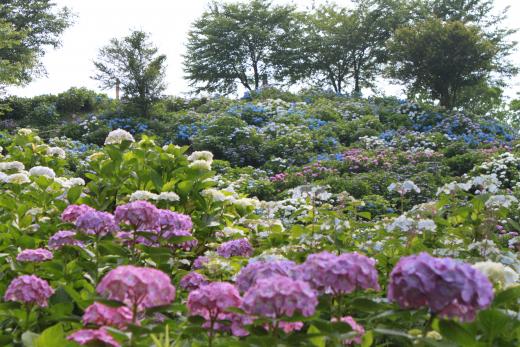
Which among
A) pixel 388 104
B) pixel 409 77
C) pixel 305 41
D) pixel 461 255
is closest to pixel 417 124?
pixel 388 104

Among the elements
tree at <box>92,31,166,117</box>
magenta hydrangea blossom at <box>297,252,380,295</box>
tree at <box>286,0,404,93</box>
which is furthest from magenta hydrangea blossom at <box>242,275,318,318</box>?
tree at <box>286,0,404,93</box>

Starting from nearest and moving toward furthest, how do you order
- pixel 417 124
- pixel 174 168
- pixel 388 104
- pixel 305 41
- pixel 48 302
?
pixel 48 302
pixel 174 168
pixel 417 124
pixel 388 104
pixel 305 41

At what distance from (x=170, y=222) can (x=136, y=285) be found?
1.16 m

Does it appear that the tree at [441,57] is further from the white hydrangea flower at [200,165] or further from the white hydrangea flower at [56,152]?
the white hydrangea flower at [200,165]

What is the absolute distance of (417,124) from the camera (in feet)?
44.8

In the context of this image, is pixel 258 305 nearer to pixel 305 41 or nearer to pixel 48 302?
pixel 48 302

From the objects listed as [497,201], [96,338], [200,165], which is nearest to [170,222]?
[96,338]

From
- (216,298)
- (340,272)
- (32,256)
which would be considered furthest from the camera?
(32,256)

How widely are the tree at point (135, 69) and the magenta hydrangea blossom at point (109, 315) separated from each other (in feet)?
43.6

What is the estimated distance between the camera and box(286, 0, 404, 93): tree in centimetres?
2150

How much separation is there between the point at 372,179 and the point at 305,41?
1456cm

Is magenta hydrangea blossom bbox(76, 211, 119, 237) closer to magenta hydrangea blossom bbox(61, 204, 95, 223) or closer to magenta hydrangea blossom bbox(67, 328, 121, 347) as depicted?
magenta hydrangea blossom bbox(61, 204, 95, 223)

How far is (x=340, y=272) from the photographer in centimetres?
145

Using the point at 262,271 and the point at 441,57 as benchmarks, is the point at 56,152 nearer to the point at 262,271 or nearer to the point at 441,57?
the point at 262,271
